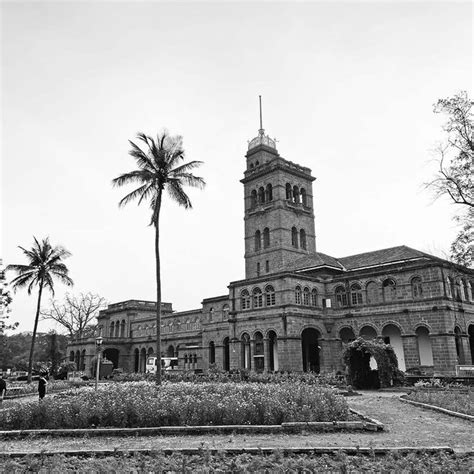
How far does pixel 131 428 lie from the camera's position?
12.1 meters

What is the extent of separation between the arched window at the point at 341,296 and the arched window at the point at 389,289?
3.72 metres

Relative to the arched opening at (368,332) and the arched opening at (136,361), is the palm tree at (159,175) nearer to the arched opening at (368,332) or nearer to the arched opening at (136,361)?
the arched opening at (368,332)

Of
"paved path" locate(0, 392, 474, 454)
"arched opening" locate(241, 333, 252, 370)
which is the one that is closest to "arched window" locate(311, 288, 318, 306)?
"arched opening" locate(241, 333, 252, 370)

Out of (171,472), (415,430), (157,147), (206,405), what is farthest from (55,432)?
(157,147)

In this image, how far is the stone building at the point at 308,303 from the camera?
1374 inches

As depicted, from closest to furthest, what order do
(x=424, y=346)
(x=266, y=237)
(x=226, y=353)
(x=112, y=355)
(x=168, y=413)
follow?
1. (x=168, y=413)
2. (x=424, y=346)
3. (x=226, y=353)
4. (x=266, y=237)
5. (x=112, y=355)

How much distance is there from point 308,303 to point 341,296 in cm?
317

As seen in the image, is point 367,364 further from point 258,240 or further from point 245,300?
point 258,240

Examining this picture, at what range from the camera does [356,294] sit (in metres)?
39.8

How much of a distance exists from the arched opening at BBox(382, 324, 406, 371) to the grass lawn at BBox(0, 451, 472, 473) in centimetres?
2940

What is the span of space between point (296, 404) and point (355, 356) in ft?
48.5

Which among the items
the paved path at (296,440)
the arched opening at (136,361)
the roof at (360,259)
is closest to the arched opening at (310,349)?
the roof at (360,259)

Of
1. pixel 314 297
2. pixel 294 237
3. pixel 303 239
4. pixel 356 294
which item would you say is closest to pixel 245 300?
pixel 314 297

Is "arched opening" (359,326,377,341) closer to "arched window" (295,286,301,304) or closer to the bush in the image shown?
"arched window" (295,286,301,304)
